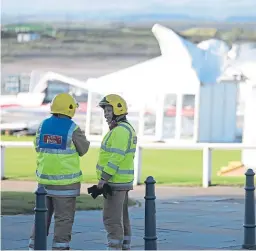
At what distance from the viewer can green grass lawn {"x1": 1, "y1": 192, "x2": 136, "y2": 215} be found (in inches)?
587

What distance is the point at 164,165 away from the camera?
25828mm

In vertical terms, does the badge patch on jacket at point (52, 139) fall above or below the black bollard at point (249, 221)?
above

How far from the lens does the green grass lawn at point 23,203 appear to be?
14898mm

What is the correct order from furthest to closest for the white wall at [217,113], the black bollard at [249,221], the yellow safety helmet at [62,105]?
the white wall at [217,113]
the black bollard at [249,221]
the yellow safety helmet at [62,105]

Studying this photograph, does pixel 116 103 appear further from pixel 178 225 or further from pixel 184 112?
pixel 184 112

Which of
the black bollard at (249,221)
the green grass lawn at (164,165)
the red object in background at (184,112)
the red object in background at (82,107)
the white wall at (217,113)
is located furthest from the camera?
the red object in background at (82,107)

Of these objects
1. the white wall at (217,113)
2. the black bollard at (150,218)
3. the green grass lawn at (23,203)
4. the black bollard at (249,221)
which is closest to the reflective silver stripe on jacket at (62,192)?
the black bollard at (150,218)

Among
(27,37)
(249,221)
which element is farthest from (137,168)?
(27,37)

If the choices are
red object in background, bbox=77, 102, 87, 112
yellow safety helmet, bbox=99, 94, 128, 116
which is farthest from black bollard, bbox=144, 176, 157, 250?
red object in background, bbox=77, 102, 87, 112

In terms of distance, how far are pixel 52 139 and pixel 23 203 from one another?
5873 mm

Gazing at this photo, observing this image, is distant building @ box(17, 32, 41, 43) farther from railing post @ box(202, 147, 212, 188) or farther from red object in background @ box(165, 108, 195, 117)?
railing post @ box(202, 147, 212, 188)

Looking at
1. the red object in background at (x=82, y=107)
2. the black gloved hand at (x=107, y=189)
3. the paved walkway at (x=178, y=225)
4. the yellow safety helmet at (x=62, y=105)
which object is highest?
the red object in background at (x=82, y=107)

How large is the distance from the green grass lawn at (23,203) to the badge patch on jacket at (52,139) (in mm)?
4727

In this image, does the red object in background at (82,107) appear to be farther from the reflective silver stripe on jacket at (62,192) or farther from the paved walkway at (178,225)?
the reflective silver stripe on jacket at (62,192)
